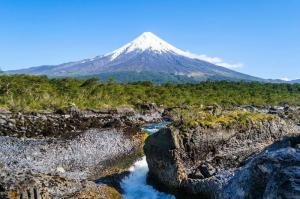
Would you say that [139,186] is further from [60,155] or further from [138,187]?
[60,155]

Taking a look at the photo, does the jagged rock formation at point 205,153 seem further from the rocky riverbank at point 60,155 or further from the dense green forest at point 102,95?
the dense green forest at point 102,95

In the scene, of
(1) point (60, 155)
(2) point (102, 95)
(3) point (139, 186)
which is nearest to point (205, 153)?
(3) point (139, 186)

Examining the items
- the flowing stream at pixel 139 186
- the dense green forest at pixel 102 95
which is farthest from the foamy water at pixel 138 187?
the dense green forest at pixel 102 95

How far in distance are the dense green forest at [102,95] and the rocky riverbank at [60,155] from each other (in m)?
22.0

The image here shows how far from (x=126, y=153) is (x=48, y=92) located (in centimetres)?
5991

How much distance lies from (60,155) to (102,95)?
230ft

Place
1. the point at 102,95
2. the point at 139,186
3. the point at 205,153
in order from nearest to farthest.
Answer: the point at 205,153
the point at 139,186
the point at 102,95

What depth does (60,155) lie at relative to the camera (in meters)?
38.2

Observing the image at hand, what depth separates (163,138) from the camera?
28.5m

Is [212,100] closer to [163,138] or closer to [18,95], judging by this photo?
[18,95]

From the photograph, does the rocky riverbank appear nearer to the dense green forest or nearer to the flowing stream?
the flowing stream

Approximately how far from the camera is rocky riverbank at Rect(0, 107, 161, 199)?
2398cm

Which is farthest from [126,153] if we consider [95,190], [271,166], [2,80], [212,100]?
[212,100]

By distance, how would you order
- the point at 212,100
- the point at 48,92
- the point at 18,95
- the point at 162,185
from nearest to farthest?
the point at 162,185 < the point at 18,95 < the point at 48,92 < the point at 212,100
